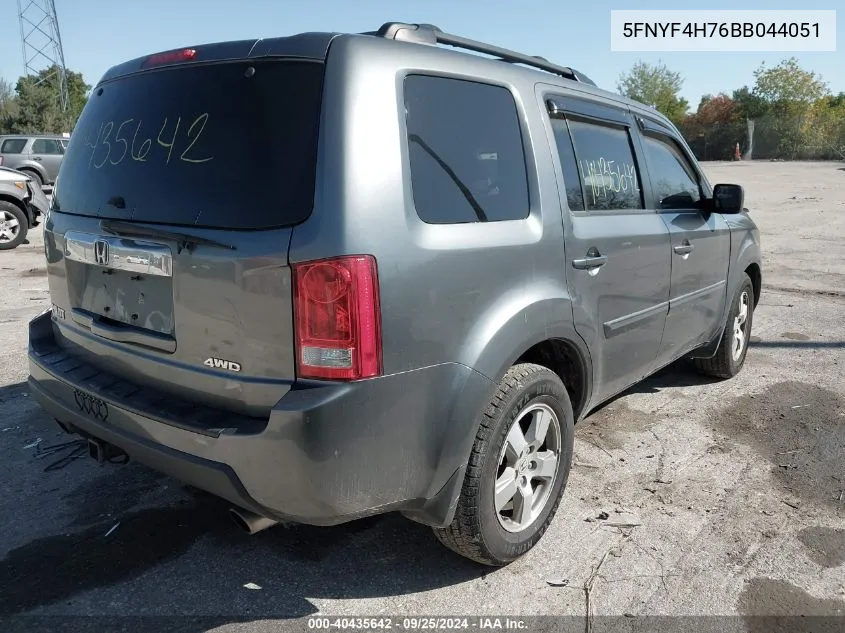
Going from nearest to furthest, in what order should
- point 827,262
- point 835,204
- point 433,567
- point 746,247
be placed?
point 433,567 < point 746,247 < point 827,262 < point 835,204

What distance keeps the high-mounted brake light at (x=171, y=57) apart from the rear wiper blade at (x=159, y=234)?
64 centimetres

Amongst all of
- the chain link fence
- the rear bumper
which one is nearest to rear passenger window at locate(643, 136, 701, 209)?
the rear bumper

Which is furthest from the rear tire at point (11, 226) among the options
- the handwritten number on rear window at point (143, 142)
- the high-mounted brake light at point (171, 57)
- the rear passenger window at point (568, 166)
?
the rear passenger window at point (568, 166)

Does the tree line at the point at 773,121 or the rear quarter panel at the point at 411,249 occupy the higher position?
the tree line at the point at 773,121

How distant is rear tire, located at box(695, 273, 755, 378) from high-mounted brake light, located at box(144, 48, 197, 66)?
12.8ft

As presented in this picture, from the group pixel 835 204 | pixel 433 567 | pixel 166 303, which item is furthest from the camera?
pixel 835 204

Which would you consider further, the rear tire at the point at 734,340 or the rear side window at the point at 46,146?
the rear side window at the point at 46,146

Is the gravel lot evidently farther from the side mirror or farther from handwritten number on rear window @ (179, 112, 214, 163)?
handwritten number on rear window @ (179, 112, 214, 163)

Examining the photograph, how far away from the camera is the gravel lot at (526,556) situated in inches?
102

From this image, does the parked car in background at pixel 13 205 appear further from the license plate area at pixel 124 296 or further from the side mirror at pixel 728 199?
the side mirror at pixel 728 199

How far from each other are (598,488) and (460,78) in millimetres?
2152

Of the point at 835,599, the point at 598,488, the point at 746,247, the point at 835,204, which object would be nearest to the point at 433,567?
the point at 598,488

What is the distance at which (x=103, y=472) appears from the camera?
11.8ft

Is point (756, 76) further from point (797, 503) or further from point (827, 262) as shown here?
point (797, 503)
